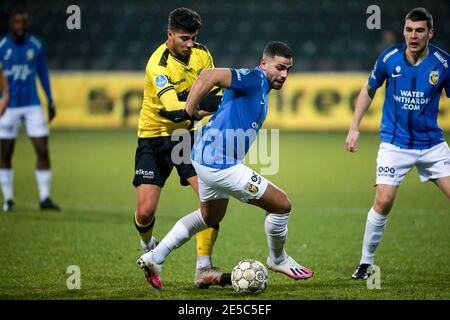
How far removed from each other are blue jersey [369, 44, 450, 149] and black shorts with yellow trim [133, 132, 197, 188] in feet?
5.93

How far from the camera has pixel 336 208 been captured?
11.2 m

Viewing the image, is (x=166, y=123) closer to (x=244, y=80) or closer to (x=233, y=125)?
(x=233, y=125)

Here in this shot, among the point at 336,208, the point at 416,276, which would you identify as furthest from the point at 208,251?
the point at 336,208

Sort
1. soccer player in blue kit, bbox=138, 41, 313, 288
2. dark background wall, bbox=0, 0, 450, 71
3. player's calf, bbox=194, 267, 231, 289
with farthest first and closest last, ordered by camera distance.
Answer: dark background wall, bbox=0, 0, 450, 71
player's calf, bbox=194, 267, 231, 289
soccer player in blue kit, bbox=138, 41, 313, 288

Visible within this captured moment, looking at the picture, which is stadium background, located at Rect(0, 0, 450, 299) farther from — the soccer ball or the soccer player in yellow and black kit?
the soccer player in yellow and black kit

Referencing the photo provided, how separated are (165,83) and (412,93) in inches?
82.8

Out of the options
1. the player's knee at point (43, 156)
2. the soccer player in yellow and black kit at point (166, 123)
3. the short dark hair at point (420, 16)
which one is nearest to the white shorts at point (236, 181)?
the soccer player in yellow and black kit at point (166, 123)

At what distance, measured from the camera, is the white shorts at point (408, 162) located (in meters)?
6.91

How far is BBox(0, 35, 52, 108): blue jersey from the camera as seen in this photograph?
11297mm

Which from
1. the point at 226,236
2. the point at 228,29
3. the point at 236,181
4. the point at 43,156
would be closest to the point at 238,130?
the point at 236,181

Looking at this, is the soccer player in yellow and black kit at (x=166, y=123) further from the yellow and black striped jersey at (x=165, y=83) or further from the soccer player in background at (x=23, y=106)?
the soccer player in background at (x=23, y=106)

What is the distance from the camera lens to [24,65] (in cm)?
1138

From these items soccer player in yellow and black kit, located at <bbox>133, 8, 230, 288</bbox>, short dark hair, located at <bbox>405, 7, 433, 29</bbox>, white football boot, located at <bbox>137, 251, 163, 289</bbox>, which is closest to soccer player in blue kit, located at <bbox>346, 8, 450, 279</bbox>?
short dark hair, located at <bbox>405, 7, 433, 29</bbox>
